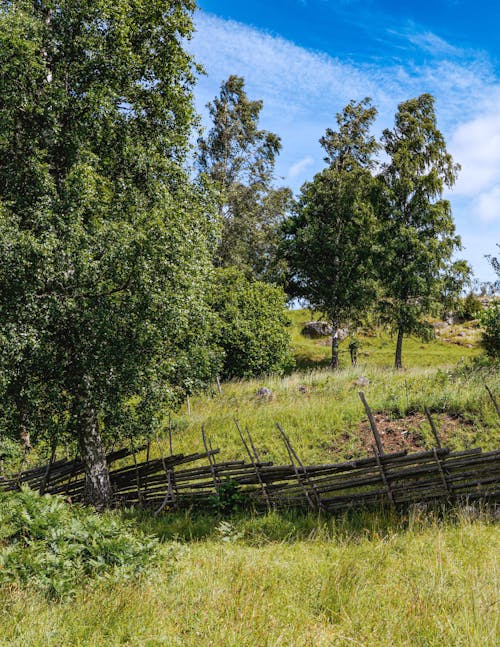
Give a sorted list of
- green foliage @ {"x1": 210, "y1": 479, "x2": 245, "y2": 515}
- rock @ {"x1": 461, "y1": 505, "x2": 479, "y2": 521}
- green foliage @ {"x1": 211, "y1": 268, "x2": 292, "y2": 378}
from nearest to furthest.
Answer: rock @ {"x1": 461, "y1": 505, "x2": 479, "y2": 521} → green foliage @ {"x1": 210, "y1": 479, "x2": 245, "y2": 515} → green foliage @ {"x1": 211, "y1": 268, "x2": 292, "y2": 378}

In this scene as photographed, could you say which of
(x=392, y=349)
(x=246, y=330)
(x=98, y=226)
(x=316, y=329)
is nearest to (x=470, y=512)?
(x=98, y=226)

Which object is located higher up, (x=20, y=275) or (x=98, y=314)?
(x=20, y=275)

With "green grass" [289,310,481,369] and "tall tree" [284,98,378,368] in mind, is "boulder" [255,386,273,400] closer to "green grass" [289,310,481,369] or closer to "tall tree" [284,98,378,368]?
"tall tree" [284,98,378,368]

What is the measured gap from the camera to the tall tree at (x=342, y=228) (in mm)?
27266

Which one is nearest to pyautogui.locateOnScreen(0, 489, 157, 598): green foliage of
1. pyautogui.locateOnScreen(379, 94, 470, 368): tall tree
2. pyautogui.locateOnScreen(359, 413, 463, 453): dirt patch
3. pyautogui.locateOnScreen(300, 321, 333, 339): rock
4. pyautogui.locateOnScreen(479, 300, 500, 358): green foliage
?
pyautogui.locateOnScreen(359, 413, 463, 453): dirt patch

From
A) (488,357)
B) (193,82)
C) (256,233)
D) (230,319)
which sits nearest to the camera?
(193,82)

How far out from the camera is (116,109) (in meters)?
9.09

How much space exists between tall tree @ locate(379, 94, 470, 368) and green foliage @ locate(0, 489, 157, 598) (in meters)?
23.3

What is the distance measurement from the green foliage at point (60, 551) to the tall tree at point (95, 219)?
2.81 metres

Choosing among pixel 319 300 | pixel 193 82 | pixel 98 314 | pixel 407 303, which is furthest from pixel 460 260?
pixel 98 314

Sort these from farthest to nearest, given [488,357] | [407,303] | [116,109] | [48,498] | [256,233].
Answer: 1. [256,233]
2. [407,303]
3. [488,357]
4. [116,109]
5. [48,498]

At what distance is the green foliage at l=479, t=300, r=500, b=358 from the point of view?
54.3 ft

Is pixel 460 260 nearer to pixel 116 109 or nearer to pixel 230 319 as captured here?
pixel 230 319

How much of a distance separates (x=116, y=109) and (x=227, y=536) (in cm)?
841
